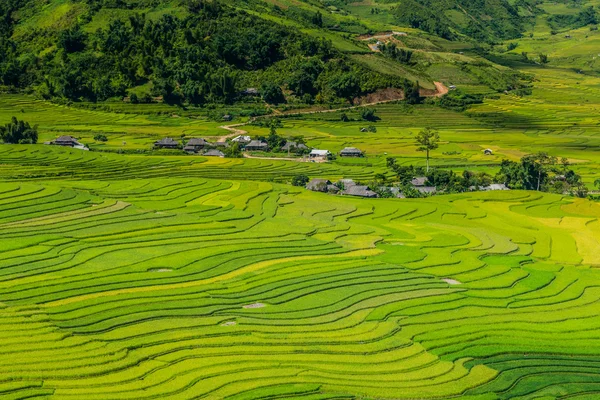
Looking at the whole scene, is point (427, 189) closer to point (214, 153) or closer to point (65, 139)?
point (214, 153)

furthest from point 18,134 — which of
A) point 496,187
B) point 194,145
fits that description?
point 496,187

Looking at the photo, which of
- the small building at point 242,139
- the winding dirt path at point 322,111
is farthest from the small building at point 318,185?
the winding dirt path at point 322,111

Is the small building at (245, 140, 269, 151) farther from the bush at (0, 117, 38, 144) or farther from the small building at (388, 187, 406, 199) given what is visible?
the bush at (0, 117, 38, 144)

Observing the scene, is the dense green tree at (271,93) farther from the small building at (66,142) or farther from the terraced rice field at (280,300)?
the terraced rice field at (280,300)

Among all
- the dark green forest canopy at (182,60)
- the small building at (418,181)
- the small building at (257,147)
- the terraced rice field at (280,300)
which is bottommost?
the terraced rice field at (280,300)

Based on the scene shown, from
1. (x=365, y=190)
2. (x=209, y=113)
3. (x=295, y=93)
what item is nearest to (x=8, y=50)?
(x=209, y=113)

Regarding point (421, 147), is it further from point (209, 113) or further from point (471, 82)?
point (471, 82)
